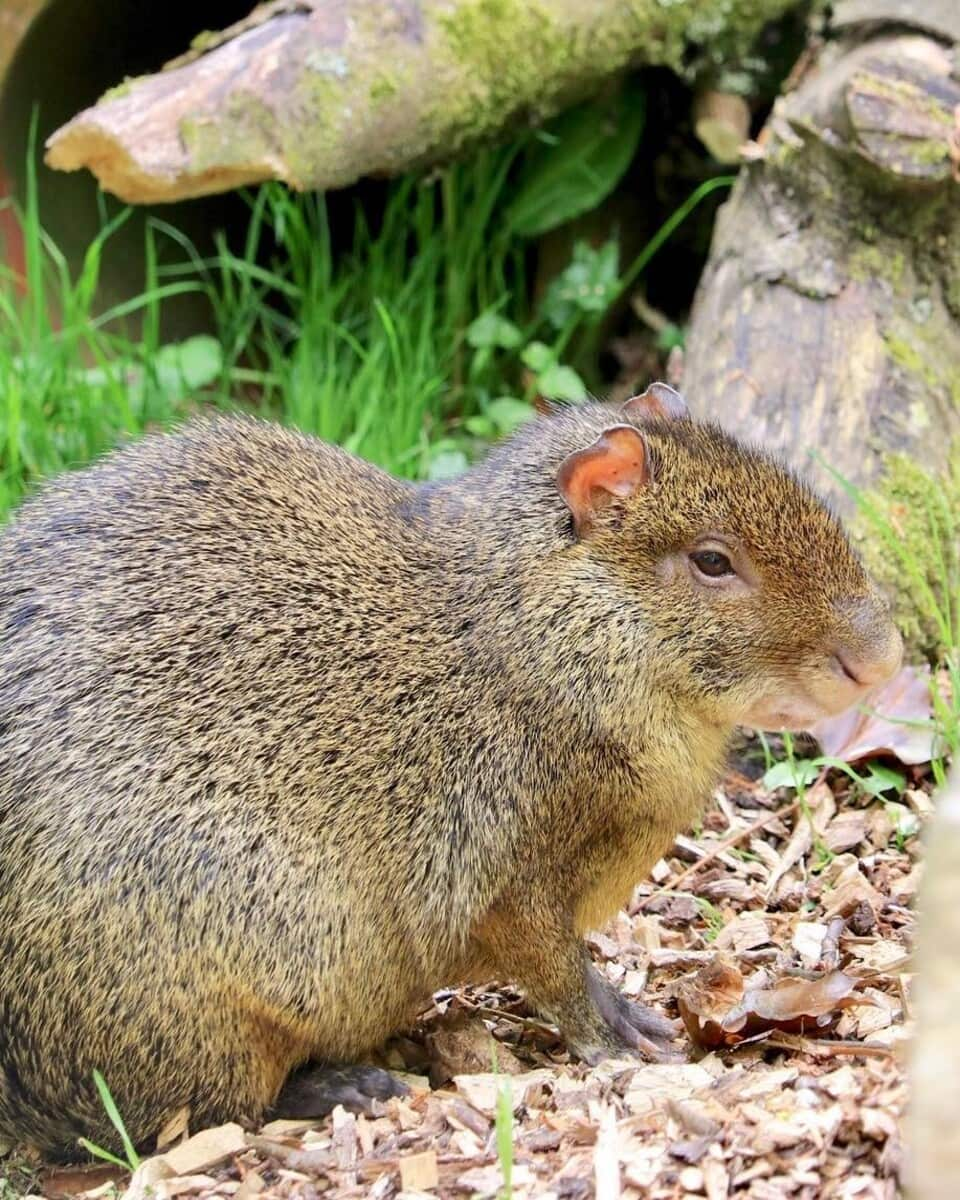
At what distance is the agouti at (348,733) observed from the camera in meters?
3.39

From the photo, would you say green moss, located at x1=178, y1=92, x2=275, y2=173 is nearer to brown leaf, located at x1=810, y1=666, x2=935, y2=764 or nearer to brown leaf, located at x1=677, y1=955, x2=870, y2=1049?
brown leaf, located at x1=810, y1=666, x2=935, y2=764

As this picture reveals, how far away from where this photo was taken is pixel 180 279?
24.5 ft

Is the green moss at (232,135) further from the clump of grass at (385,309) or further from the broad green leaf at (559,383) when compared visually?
the broad green leaf at (559,383)

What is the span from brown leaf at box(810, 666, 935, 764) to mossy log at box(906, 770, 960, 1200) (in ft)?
8.36

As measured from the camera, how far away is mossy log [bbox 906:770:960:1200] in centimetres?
195

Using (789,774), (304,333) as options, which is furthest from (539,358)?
(789,774)

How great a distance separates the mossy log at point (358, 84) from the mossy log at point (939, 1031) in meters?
3.71

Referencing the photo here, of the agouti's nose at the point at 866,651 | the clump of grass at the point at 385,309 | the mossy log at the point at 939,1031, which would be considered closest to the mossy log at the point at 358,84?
the clump of grass at the point at 385,309

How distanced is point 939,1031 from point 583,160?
204 inches

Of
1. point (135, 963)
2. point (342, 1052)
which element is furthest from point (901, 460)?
point (135, 963)

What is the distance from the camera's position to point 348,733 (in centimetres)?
361

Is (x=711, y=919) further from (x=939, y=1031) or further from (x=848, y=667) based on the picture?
(x=939, y=1031)

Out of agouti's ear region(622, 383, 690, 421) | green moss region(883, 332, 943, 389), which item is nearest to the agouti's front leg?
agouti's ear region(622, 383, 690, 421)

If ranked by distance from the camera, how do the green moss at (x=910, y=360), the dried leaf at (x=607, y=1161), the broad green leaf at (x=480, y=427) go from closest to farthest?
the dried leaf at (x=607, y=1161) → the green moss at (x=910, y=360) → the broad green leaf at (x=480, y=427)
